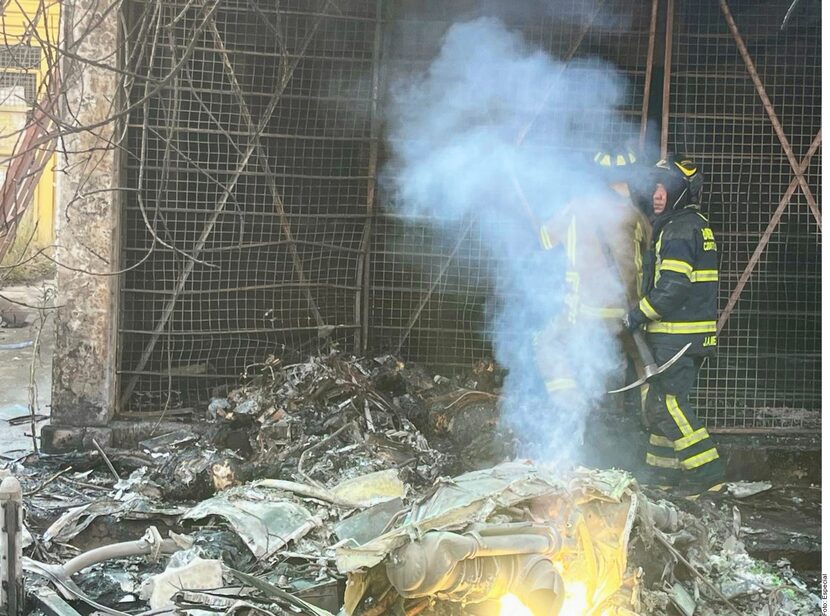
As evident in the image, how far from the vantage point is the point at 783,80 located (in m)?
7.98

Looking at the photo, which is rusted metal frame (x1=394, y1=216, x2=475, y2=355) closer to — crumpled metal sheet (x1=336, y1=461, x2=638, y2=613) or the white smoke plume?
the white smoke plume

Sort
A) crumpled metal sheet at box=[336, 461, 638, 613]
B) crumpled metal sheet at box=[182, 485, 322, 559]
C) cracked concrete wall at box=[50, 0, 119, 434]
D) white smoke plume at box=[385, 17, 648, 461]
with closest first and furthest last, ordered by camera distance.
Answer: crumpled metal sheet at box=[336, 461, 638, 613] → crumpled metal sheet at box=[182, 485, 322, 559] → cracked concrete wall at box=[50, 0, 119, 434] → white smoke plume at box=[385, 17, 648, 461]

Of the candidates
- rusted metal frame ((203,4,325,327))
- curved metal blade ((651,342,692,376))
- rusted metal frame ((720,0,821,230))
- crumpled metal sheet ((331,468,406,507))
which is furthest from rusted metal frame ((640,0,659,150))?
crumpled metal sheet ((331,468,406,507))

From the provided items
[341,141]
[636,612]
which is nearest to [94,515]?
[636,612]

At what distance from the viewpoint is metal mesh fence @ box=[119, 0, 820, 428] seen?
793 centimetres

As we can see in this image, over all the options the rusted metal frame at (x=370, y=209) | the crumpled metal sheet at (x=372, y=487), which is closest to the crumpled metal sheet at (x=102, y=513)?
the crumpled metal sheet at (x=372, y=487)

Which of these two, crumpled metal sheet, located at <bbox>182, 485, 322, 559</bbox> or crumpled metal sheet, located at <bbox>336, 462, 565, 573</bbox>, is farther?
crumpled metal sheet, located at <bbox>182, 485, 322, 559</bbox>

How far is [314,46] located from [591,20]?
8.57 ft

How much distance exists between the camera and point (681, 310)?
6.99 meters

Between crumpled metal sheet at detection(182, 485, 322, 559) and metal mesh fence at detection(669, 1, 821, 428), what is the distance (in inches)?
181

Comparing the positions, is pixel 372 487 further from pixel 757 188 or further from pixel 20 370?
pixel 20 370

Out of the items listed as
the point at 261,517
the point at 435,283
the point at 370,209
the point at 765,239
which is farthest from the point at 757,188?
the point at 261,517

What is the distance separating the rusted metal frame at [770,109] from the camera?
7.79 meters

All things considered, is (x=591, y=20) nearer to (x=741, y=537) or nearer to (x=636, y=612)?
(x=741, y=537)
